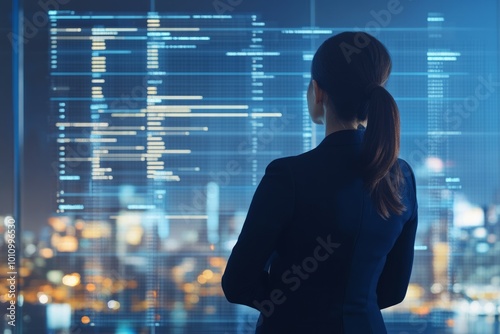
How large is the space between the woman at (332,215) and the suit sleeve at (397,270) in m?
0.10

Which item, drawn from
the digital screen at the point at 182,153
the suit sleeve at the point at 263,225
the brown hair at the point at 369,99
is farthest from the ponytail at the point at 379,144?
the digital screen at the point at 182,153

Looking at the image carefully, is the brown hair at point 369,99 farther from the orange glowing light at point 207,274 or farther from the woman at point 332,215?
the orange glowing light at point 207,274

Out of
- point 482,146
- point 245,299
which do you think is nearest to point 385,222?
point 245,299

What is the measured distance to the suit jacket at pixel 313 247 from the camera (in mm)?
1072

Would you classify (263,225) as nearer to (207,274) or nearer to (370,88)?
(370,88)

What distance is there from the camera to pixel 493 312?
9.50 feet

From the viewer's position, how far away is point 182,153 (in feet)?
9.30

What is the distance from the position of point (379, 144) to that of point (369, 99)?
0.08 meters

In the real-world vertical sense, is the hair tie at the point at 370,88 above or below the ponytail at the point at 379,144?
above

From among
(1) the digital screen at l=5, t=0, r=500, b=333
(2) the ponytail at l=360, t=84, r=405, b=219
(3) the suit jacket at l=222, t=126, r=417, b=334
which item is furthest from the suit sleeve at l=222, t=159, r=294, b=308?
(1) the digital screen at l=5, t=0, r=500, b=333

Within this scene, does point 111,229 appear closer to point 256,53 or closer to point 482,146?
point 256,53

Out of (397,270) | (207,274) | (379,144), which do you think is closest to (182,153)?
(207,274)

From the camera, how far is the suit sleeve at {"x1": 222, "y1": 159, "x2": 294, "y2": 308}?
1061 mm

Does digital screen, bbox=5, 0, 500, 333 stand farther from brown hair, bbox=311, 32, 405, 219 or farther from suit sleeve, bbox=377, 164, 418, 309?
brown hair, bbox=311, 32, 405, 219
